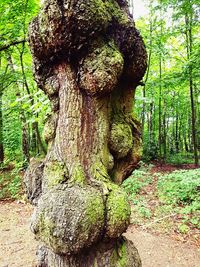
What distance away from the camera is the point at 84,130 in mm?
2207

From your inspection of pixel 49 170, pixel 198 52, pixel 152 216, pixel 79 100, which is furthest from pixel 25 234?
pixel 198 52

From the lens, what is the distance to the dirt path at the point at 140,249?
4109 millimetres

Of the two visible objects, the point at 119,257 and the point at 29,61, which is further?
the point at 29,61

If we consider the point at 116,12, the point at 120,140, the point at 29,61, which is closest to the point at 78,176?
the point at 120,140

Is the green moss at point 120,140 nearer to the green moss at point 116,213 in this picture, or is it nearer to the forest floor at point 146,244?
the green moss at point 116,213

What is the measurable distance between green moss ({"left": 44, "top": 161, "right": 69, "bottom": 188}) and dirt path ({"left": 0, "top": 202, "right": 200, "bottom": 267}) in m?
2.30

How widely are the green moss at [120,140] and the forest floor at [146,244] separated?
254 cm

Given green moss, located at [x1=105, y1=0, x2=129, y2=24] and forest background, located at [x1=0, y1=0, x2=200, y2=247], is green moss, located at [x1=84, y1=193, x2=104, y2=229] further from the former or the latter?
green moss, located at [x1=105, y1=0, x2=129, y2=24]

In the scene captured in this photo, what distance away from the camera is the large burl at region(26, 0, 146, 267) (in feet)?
6.13

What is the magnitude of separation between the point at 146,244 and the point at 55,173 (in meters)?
3.56

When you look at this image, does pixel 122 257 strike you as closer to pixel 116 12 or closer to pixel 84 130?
pixel 84 130

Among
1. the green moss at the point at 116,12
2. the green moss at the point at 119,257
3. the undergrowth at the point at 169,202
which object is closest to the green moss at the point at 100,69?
the green moss at the point at 116,12

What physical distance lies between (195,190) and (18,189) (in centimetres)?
596

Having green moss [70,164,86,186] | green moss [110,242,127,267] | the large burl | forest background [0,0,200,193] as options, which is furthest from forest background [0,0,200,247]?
green moss [110,242,127,267]
